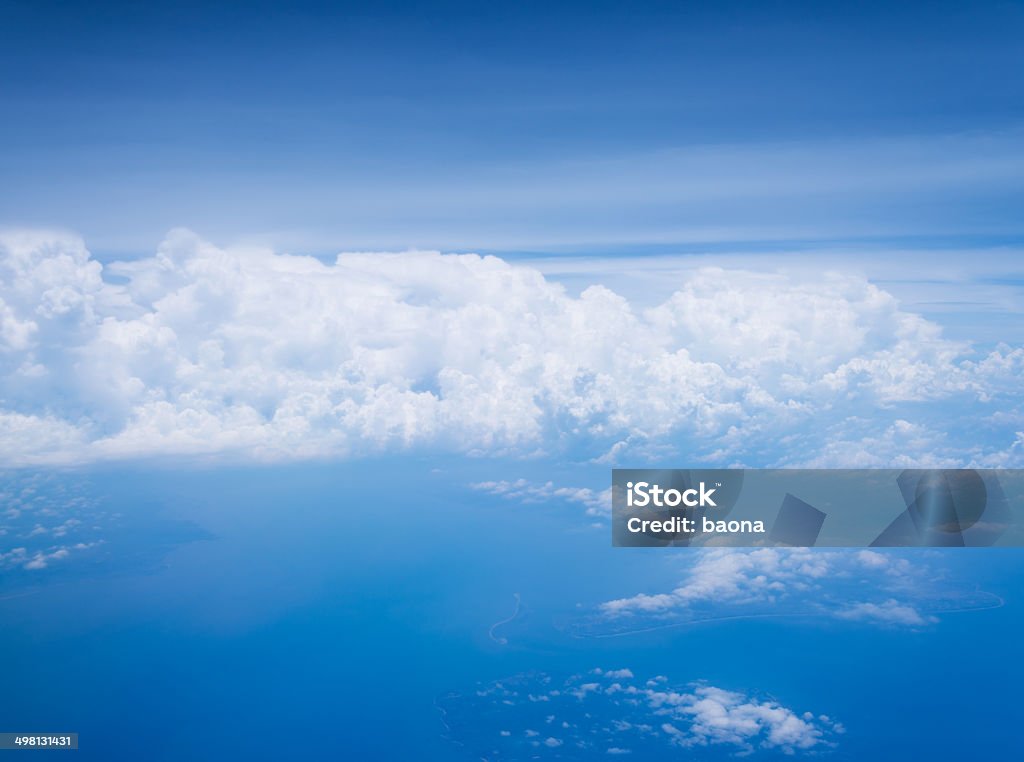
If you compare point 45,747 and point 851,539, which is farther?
point 851,539

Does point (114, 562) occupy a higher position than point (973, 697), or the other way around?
point (114, 562)

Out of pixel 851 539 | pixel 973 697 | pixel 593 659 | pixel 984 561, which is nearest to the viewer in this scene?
pixel 851 539

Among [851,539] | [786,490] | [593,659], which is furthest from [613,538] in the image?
[593,659]

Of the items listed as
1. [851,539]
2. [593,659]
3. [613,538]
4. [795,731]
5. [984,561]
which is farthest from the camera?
[984,561]

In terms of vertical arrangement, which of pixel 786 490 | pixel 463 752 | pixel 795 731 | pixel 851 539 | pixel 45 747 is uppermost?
pixel 786 490

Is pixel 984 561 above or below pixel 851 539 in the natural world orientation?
below

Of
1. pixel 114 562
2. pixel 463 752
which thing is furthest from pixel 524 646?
pixel 114 562

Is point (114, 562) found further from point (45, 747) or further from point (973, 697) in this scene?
point (973, 697)

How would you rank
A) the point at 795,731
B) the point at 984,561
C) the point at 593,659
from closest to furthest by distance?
the point at 795,731, the point at 593,659, the point at 984,561

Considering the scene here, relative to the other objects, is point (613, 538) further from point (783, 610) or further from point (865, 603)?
point (865, 603)
